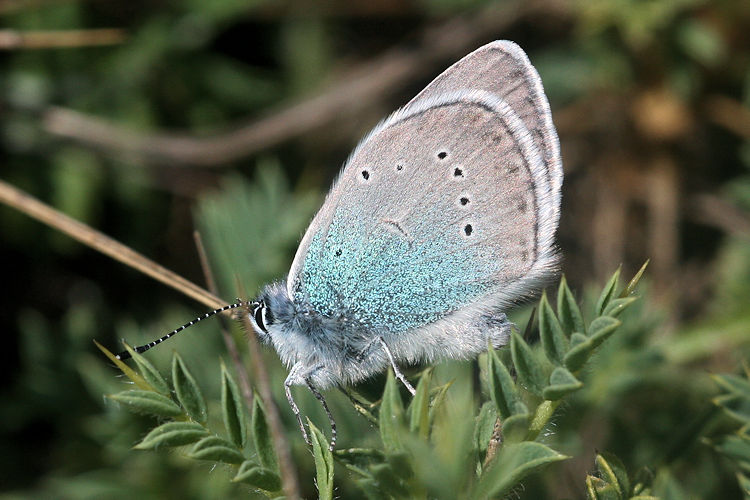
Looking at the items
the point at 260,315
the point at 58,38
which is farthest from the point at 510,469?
the point at 58,38

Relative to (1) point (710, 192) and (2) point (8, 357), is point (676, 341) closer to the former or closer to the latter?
(1) point (710, 192)

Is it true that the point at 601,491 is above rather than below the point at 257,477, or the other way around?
below

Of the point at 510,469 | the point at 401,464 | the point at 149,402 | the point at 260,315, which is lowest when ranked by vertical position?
the point at 510,469

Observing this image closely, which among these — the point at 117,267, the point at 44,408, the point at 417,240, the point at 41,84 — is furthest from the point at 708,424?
the point at 41,84

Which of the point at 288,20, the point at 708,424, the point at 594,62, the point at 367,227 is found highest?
the point at 288,20

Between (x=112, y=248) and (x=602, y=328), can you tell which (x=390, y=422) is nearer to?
(x=602, y=328)

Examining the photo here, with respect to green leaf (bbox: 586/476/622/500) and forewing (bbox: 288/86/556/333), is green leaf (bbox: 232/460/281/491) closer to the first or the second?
green leaf (bbox: 586/476/622/500)
